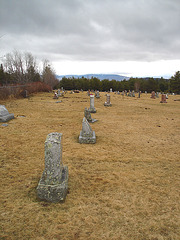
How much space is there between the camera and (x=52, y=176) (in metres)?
3.65

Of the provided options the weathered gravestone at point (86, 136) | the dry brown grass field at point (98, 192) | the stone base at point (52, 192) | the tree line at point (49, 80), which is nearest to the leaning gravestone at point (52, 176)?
the stone base at point (52, 192)

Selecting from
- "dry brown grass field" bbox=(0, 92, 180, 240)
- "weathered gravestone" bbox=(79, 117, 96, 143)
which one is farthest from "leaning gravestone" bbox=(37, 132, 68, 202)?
"weathered gravestone" bbox=(79, 117, 96, 143)

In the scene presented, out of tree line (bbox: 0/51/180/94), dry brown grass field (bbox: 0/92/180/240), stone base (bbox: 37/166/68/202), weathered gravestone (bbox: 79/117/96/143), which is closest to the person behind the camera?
dry brown grass field (bbox: 0/92/180/240)

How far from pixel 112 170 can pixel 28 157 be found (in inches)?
117

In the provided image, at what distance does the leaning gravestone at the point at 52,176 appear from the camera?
3561mm

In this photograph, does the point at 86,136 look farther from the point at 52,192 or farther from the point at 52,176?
the point at 52,192

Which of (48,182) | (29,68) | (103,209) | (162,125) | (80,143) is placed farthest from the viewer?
(29,68)

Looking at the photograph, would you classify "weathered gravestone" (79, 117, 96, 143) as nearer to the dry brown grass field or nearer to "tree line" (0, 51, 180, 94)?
the dry brown grass field

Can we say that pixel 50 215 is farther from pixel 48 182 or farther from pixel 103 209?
pixel 103 209

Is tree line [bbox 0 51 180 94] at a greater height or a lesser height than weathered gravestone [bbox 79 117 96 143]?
greater

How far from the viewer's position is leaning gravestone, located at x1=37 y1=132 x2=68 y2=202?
3561mm

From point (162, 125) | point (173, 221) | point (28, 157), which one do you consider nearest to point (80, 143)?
point (28, 157)

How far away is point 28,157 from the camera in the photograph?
5602 mm

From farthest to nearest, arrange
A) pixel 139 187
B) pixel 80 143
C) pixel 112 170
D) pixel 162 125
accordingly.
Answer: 1. pixel 162 125
2. pixel 80 143
3. pixel 112 170
4. pixel 139 187
